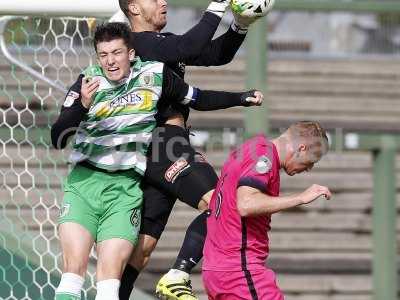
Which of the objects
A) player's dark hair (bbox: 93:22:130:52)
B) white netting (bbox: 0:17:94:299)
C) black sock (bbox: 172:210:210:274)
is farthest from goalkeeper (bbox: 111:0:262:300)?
white netting (bbox: 0:17:94:299)

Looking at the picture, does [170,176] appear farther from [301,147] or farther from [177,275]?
[301,147]

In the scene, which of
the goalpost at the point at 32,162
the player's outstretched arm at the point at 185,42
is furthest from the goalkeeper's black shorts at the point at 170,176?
the goalpost at the point at 32,162

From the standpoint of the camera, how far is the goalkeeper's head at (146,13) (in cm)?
442

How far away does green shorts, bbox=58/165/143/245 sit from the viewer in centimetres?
425

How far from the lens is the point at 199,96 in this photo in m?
4.40

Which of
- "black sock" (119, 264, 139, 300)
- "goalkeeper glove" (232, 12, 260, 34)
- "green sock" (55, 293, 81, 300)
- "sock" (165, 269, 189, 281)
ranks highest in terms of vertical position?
"goalkeeper glove" (232, 12, 260, 34)

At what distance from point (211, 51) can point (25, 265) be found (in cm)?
149

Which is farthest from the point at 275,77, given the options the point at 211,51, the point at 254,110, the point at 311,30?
the point at 211,51

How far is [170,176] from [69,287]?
0.58 metres

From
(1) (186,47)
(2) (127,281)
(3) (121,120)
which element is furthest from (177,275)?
(1) (186,47)

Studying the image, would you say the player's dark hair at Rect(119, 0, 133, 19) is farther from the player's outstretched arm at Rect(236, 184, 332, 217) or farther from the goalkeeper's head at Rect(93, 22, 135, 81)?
the player's outstretched arm at Rect(236, 184, 332, 217)

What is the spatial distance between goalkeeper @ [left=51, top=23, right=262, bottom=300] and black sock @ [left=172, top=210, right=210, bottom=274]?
0.23m

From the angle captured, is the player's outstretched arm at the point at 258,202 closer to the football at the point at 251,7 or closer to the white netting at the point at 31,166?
the football at the point at 251,7

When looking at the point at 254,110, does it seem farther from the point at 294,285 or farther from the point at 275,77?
the point at 275,77
